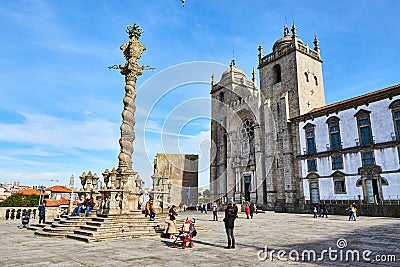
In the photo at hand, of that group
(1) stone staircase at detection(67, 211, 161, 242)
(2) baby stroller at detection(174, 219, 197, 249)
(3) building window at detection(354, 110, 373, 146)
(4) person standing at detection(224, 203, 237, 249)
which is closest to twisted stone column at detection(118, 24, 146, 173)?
(1) stone staircase at detection(67, 211, 161, 242)

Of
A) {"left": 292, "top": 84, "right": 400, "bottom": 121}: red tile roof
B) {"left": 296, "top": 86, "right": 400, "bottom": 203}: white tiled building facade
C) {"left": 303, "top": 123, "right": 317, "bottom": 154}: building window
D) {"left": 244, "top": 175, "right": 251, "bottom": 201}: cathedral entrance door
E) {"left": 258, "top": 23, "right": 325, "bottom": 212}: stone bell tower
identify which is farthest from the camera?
{"left": 244, "top": 175, "right": 251, "bottom": 201}: cathedral entrance door

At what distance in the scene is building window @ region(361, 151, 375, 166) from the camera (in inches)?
960

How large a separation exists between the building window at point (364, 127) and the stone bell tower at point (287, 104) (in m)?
6.85

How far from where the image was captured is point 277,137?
3294cm

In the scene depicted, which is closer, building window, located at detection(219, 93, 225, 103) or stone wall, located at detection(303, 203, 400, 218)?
stone wall, located at detection(303, 203, 400, 218)

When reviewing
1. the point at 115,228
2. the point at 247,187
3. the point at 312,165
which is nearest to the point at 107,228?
the point at 115,228

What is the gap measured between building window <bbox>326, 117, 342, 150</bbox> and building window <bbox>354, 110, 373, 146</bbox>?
204cm

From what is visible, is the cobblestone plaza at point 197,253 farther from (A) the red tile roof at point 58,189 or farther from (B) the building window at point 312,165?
(A) the red tile roof at point 58,189

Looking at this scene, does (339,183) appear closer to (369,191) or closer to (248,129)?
(369,191)

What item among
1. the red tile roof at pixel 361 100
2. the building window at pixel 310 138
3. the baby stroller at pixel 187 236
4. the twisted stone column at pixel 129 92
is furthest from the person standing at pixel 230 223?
the building window at pixel 310 138

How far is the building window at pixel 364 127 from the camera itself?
24.9 metres

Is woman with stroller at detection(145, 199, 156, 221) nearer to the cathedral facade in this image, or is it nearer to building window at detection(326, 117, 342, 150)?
the cathedral facade

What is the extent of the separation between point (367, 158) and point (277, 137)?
406 inches

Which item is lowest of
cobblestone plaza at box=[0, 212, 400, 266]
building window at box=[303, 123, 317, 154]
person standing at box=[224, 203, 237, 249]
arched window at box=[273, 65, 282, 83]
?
cobblestone plaza at box=[0, 212, 400, 266]
